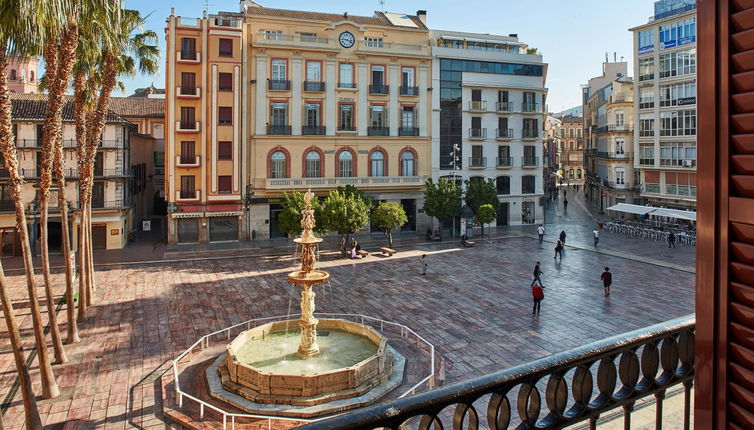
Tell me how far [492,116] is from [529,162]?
552 centimetres

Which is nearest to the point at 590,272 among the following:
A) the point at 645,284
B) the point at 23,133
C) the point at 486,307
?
the point at 645,284

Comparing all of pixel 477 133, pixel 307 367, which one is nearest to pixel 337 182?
pixel 477 133

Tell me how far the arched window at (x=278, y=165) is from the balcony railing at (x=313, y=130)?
2375 millimetres

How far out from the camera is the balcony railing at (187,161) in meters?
38.9

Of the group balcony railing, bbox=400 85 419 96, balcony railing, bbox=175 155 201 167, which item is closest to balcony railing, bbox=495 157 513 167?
balcony railing, bbox=400 85 419 96

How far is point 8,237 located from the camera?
1374 inches

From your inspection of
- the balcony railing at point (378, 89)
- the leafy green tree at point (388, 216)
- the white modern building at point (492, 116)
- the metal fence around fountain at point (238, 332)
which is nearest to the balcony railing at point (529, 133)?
the white modern building at point (492, 116)

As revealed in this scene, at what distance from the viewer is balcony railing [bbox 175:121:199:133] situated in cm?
3875

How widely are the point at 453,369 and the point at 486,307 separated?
708cm

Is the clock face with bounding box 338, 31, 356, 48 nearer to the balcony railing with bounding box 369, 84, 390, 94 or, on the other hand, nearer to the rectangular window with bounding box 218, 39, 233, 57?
the balcony railing with bounding box 369, 84, 390, 94

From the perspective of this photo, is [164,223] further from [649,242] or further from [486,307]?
[649,242]

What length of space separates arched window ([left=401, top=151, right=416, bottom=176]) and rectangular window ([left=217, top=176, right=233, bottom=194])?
13474 millimetres

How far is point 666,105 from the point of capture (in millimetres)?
45812

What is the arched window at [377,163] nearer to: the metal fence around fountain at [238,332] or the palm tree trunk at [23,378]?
the metal fence around fountain at [238,332]
